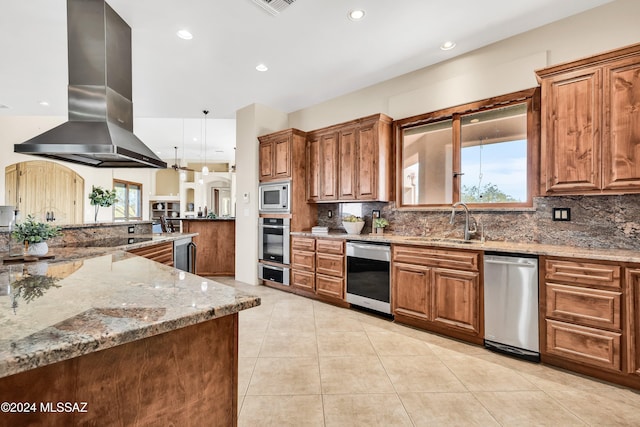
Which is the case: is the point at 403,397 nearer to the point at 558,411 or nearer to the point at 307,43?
the point at 558,411

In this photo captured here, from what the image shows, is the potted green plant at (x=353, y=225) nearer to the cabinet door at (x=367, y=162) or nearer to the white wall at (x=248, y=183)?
the cabinet door at (x=367, y=162)

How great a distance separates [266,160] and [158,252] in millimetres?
2145

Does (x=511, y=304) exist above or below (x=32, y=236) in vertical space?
below

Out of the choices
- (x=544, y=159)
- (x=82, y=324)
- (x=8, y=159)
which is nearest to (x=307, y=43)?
(x=544, y=159)

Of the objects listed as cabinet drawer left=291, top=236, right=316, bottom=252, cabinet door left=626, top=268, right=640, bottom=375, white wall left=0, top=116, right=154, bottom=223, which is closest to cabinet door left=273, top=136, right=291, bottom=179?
cabinet drawer left=291, top=236, right=316, bottom=252

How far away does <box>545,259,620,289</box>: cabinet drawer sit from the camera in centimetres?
191

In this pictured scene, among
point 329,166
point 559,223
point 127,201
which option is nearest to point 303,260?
point 329,166

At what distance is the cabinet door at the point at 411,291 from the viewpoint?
2.78 metres

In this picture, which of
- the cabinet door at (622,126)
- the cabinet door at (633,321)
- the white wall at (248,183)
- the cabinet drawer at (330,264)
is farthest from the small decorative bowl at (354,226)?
the cabinet door at (633,321)

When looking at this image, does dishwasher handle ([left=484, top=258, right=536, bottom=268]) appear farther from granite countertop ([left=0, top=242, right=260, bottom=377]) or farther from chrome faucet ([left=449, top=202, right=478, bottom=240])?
granite countertop ([left=0, top=242, right=260, bottom=377])

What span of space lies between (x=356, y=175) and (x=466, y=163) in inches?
50.7

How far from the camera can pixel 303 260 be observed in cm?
400

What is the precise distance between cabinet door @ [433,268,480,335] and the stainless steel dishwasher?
0.09 meters

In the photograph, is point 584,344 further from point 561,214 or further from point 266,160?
point 266,160
